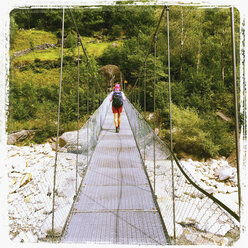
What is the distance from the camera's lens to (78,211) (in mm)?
1992

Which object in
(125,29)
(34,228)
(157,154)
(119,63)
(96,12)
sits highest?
(96,12)

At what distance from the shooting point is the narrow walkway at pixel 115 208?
5.42 feet

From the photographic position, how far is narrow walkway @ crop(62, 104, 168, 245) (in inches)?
65.1

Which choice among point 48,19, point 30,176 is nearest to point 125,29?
point 48,19

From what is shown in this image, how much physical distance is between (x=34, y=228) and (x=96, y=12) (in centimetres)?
3512

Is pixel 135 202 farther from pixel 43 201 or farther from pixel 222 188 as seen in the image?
pixel 222 188

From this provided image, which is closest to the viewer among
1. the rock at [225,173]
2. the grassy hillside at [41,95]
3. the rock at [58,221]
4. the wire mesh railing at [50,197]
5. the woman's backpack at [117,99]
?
the rock at [58,221]

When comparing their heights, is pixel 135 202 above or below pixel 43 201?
above

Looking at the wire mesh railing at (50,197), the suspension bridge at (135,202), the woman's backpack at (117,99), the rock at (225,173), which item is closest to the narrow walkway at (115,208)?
the suspension bridge at (135,202)

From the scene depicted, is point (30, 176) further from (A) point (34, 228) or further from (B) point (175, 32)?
(B) point (175, 32)

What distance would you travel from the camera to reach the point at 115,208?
6.72 feet

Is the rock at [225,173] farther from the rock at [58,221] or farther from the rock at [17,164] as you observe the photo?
the rock at [17,164]

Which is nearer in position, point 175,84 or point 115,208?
point 115,208

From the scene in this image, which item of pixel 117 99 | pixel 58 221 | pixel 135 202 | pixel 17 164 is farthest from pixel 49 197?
pixel 17 164
